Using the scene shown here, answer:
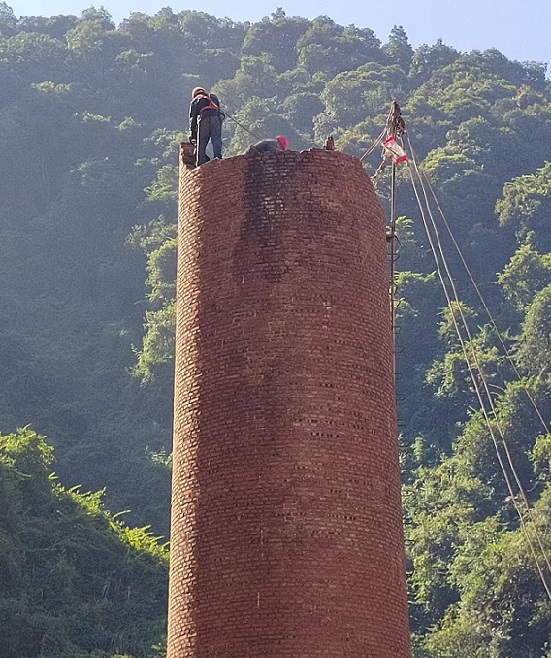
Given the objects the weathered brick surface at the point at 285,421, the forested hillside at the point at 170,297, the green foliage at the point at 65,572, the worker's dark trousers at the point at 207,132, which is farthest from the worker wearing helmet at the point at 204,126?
the green foliage at the point at 65,572

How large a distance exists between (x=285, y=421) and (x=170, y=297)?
64945 mm

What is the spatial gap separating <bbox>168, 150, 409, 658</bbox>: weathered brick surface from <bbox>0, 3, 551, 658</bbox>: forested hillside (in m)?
18.1

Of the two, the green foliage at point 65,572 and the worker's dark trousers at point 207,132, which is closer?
the worker's dark trousers at point 207,132

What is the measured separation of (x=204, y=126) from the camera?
1800 cm

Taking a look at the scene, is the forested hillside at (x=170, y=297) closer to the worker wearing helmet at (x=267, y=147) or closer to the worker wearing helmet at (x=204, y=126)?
the worker wearing helmet at (x=204, y=126)

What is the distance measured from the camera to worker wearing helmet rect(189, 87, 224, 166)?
17.8 metres

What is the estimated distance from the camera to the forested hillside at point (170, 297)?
46.6 meters

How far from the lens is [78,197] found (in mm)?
90125

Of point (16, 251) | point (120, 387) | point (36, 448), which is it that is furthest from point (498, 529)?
point (16, 251)

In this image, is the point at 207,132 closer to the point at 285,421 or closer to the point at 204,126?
the point at 204,126

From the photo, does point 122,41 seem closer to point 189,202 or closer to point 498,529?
point 498,529

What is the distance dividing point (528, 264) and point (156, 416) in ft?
68.0

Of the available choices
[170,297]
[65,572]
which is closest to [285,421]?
[65,572]

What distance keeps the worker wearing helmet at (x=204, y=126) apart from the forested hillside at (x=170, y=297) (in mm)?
17131
